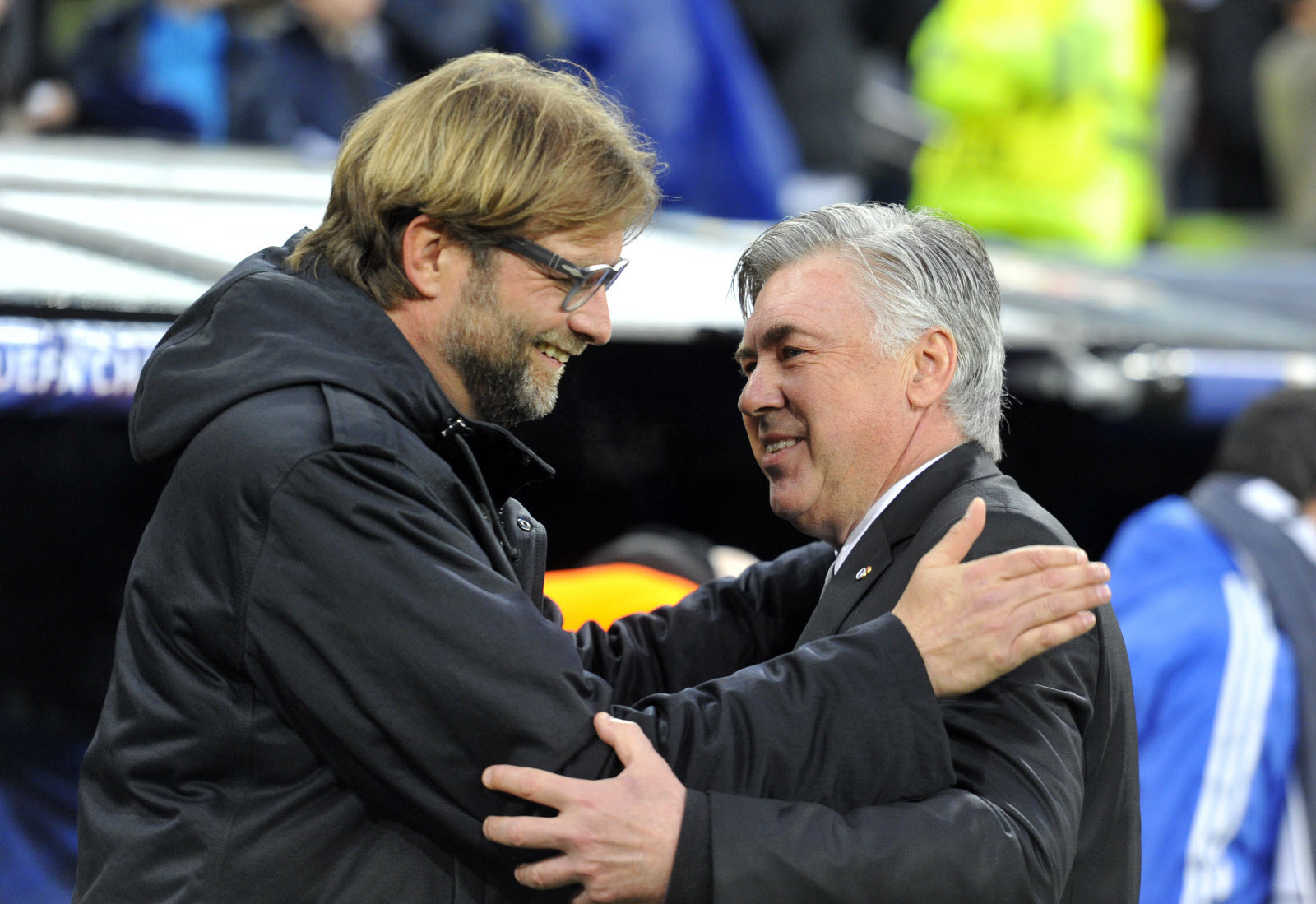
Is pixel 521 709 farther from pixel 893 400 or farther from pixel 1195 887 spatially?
pixel 1195 887

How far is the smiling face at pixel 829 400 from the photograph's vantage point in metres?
2.30

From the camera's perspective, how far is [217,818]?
1.86 metres

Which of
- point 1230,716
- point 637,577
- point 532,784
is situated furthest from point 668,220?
point 532,784

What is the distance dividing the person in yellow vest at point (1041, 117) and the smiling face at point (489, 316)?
4.75 m

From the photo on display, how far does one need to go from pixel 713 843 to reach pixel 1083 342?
10.7 feet

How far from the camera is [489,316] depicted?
6.94ft

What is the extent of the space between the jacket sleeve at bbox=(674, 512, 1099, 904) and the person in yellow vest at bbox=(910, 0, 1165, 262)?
5.00 m

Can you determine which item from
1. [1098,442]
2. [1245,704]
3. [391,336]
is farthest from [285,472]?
[1098,442]

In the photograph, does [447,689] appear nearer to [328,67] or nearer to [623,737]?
[623,737]

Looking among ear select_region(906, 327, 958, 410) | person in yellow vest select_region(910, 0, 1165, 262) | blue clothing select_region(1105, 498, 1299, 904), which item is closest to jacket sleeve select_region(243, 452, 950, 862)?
ear select_region(906, 327, 958, 410)

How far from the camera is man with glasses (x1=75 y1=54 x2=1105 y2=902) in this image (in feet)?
5.89

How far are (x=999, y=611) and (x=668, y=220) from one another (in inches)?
154

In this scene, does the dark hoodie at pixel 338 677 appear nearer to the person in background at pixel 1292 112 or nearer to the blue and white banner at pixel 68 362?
the blue and white banner at pixel 68 362

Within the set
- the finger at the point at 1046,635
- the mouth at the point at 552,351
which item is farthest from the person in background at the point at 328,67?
the finger at the point at 1046,635
